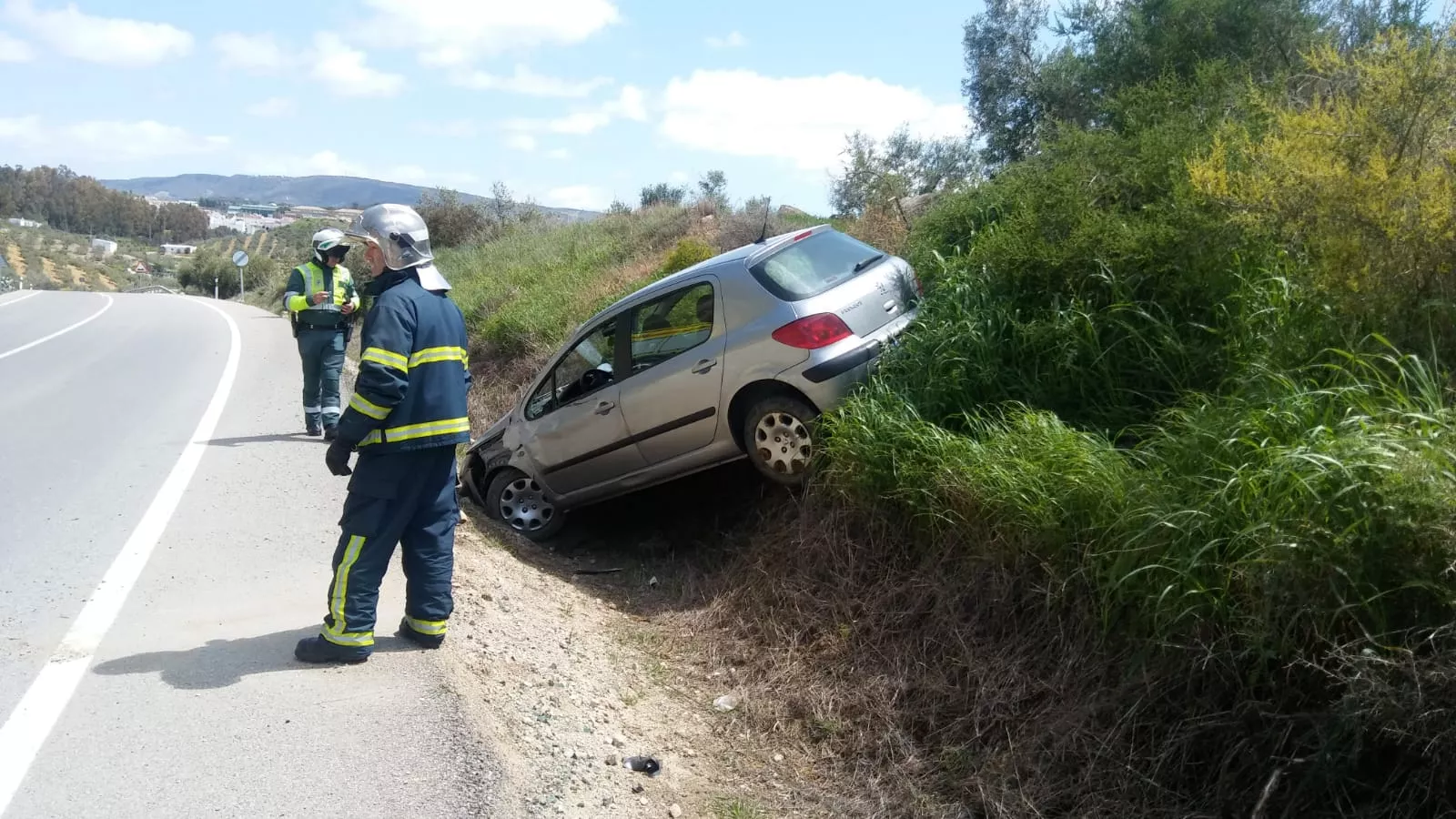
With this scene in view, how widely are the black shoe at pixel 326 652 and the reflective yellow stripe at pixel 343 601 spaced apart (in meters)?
0.03

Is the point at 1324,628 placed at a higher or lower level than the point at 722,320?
lower

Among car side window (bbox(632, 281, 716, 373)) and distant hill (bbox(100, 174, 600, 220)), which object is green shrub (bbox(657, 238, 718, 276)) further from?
distant hill (bbox(100, 174, 600, 220))

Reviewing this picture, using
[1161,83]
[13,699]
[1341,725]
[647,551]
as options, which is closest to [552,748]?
[13,699]

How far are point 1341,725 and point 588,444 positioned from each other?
5.73 metres

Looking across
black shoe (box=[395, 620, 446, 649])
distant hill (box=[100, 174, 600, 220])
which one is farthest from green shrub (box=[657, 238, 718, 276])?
distant hill (box=[100, 174, 600, 220])

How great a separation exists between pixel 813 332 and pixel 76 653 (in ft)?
14.0

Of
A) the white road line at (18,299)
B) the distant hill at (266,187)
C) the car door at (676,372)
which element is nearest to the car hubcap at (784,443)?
the car door at (676,372)

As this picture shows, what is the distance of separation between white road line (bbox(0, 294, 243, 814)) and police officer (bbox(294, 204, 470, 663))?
921 mm

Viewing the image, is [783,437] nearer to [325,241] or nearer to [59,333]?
[325,241]

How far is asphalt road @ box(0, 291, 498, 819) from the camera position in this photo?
12.6 feet

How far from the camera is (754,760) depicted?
4.91 m

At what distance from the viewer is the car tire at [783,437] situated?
6977mm

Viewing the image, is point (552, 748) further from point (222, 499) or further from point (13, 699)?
point (222, 499)

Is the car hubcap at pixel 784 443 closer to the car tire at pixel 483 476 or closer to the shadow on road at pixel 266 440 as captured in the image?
the car tire at pixel 483 476
